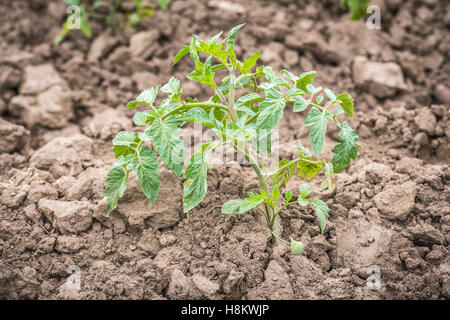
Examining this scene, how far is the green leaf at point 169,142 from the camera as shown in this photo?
5.26ft

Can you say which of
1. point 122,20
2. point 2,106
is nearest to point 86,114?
point 2,106

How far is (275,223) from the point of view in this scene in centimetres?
198

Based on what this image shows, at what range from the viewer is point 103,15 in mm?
3367

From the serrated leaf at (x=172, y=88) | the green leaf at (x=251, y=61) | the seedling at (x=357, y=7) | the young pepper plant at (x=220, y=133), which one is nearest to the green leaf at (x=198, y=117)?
the young pepper plant at (x=220, y=133)

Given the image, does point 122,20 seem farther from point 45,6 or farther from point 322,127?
point 322,127

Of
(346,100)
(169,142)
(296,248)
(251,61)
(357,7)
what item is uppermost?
(357,7)

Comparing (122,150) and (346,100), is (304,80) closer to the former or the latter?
(346,100)

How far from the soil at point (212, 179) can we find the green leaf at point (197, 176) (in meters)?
0.33

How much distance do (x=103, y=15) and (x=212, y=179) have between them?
1.95 metres

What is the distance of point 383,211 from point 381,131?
28.0 inches

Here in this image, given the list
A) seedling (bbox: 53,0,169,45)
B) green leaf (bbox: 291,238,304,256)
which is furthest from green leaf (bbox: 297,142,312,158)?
seedling (bbox: 53,0,169,45)

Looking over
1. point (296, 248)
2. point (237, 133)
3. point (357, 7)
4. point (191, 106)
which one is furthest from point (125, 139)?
point (357, 7)

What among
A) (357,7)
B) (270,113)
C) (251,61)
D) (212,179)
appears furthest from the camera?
(357,7)

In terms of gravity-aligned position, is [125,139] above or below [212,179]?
above
